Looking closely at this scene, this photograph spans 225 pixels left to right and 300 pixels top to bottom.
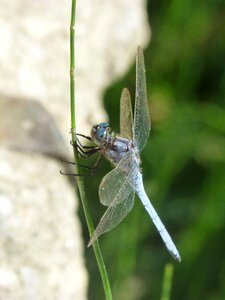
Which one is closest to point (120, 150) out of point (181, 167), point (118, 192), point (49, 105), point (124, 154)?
point (124, 154)

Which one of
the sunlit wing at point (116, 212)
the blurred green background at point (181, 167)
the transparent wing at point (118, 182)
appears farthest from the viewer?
the blurred green background at point (181, 167)

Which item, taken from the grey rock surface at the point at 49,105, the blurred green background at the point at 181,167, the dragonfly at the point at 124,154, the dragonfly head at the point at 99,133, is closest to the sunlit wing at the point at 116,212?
the dragonfly at the point at 124,154

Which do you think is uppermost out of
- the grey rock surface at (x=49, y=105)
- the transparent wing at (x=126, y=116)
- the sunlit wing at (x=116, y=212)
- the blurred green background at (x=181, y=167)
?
the transparent wing at (x=126, y=116)

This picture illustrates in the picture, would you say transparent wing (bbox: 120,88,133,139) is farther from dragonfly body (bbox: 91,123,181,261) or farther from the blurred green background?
the blurred green background

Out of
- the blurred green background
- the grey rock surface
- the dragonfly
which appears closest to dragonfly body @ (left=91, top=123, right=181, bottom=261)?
A: the dragonfly

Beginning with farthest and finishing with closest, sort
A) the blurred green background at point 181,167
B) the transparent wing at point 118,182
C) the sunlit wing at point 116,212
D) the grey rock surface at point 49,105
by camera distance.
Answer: the blurred green background at point 181,167
the grey rock surface at point 49,105
the transparent wing at point 118,182
the sunlit wing at point 116,212

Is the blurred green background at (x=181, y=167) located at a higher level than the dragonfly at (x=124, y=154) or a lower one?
lower

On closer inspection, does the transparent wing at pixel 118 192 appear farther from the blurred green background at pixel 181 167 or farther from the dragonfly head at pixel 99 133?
the blurred green background at pixel 181 167
